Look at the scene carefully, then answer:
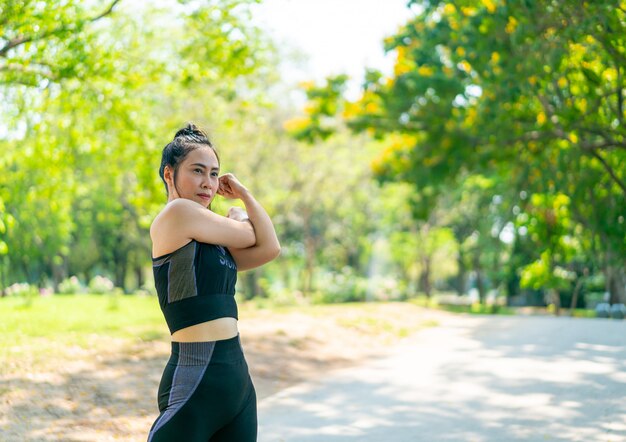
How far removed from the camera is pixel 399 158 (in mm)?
17922

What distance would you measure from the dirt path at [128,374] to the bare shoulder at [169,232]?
12.9 ft

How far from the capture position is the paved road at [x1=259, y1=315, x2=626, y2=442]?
21.8 ft

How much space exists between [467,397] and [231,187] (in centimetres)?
577

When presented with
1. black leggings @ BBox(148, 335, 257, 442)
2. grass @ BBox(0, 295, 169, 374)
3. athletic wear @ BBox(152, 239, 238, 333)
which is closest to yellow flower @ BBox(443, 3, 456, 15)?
grass @ BBox(0, 295, 169, 374)

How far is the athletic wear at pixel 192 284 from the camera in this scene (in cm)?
286

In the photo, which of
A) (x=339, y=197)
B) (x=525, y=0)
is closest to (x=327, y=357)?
(x=525, y=0)

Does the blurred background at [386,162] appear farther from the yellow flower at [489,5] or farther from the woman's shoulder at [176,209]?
the woman's shoulder at [176,209]

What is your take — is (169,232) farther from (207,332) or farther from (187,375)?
(187,375)

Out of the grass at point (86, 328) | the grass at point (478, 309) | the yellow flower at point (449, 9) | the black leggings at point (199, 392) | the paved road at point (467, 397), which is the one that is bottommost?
the grass at point (478, 309)

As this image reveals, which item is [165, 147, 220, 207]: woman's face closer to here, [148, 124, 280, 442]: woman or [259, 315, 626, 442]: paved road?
[148, 124, 280, 442]: woman

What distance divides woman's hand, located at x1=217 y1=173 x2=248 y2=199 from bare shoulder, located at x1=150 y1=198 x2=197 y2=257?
32cm

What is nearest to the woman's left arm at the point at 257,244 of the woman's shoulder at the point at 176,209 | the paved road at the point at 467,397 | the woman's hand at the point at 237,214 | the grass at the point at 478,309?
the woman's hand at the point at 237,214

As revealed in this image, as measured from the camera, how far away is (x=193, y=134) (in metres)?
3.05

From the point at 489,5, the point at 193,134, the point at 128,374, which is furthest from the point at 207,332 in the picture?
the point at 489,5
